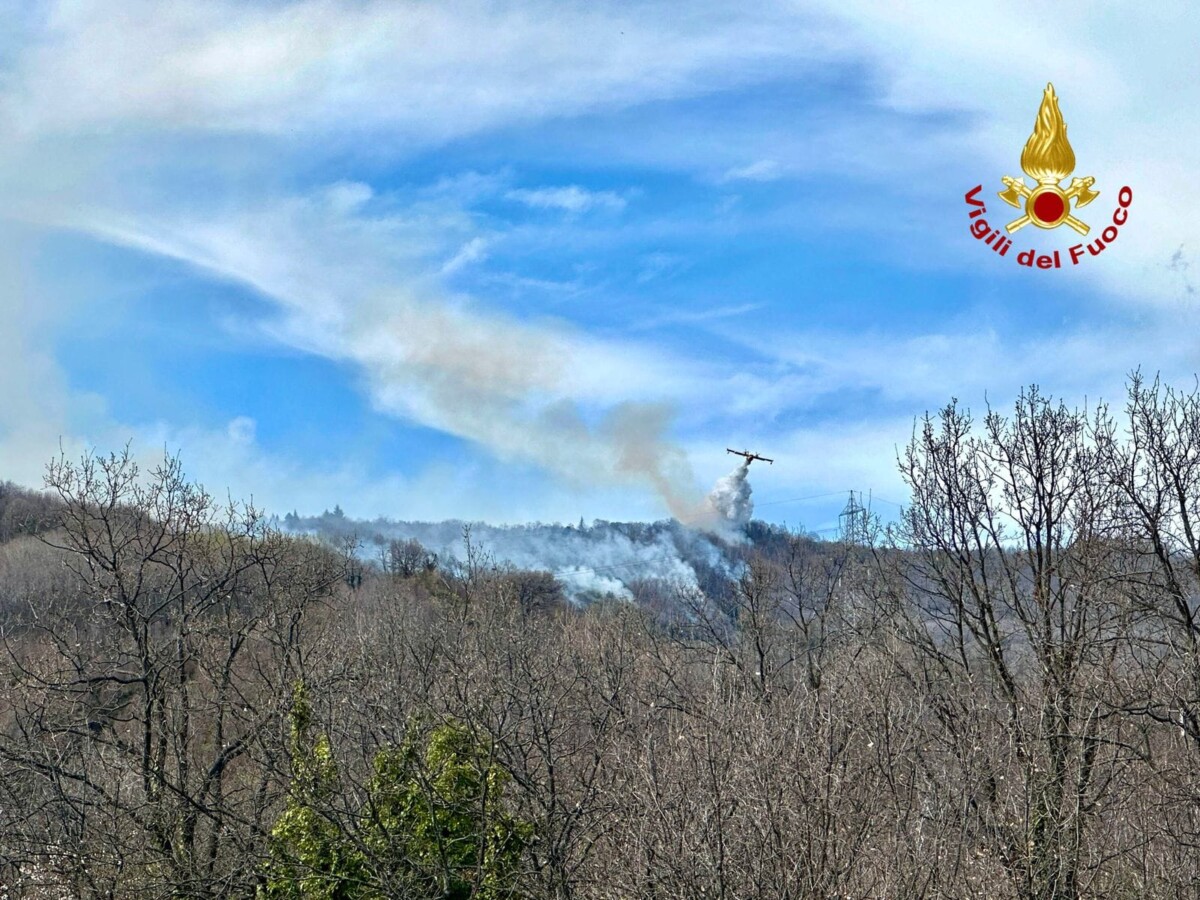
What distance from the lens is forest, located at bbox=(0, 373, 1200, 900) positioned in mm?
12469

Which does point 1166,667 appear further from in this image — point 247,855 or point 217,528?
point 217,528

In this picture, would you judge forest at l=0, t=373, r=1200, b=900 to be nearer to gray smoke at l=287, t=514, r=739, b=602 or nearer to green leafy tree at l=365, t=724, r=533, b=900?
green leafy tree at l=365, t=724, r=533, b=900

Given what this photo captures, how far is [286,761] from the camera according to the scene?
62.2 feet

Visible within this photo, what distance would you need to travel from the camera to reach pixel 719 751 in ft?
42.5

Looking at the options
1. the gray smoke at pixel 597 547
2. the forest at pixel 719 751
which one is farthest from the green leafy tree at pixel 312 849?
the gray smoke at pixel 597 547

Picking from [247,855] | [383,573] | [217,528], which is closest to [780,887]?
[247,855]

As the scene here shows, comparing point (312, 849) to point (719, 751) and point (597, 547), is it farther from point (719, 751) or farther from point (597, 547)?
point (597, 547)

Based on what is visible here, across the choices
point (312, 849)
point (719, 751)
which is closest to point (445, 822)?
point (312, 849)

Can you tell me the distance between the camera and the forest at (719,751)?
1247 centimetres

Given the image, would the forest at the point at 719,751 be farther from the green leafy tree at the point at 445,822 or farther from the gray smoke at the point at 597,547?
the gray smoke at the point at 597,547

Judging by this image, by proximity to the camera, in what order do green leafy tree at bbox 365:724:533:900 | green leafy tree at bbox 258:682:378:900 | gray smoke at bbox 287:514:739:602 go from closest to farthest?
green leafy tree at bbox 365:724:533:900 → green leafy tree at bbox 258:682:378:900 → gray smoke at bbox 287:514:739:602

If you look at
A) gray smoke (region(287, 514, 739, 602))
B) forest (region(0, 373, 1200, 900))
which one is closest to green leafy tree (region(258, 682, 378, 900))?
forest (region(0, 373, 1200, 900))

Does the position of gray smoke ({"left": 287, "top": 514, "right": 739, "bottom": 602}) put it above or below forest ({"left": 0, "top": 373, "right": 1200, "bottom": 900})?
above

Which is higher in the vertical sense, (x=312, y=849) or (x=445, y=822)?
(x=445, y=822)
